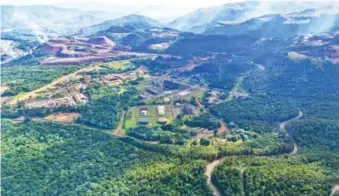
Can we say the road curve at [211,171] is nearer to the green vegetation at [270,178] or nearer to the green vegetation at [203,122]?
the green vegetation at [270,178]

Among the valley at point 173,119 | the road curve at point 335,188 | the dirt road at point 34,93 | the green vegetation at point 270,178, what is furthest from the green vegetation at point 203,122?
the dirt road at point 34,93

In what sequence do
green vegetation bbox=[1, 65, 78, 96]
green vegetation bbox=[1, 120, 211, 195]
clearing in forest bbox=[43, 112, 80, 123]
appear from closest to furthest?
green vegetation bbox=[1, 120, 211, 195] < clearing in forest bbox=[43, 112, 80, 123] < green vegetation bbox=[1, 65, 78, 96]

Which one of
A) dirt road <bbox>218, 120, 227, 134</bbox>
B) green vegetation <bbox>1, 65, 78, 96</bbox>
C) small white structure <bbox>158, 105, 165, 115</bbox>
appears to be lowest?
dirt road <bbox>218, 120, 227, 134</bbox>

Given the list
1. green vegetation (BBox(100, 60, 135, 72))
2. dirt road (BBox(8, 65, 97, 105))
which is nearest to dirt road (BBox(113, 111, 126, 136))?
dirt road (BBox(8, 65, 97, 105))

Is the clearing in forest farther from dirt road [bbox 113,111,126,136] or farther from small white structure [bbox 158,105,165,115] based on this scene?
small white structure [bbox 158,105,165,115]

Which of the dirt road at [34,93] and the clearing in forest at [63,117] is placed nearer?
the clearing in forest at [63,117]

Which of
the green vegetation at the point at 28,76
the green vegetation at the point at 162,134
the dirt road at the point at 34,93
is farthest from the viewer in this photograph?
the green vegetation at the point at 28,76
